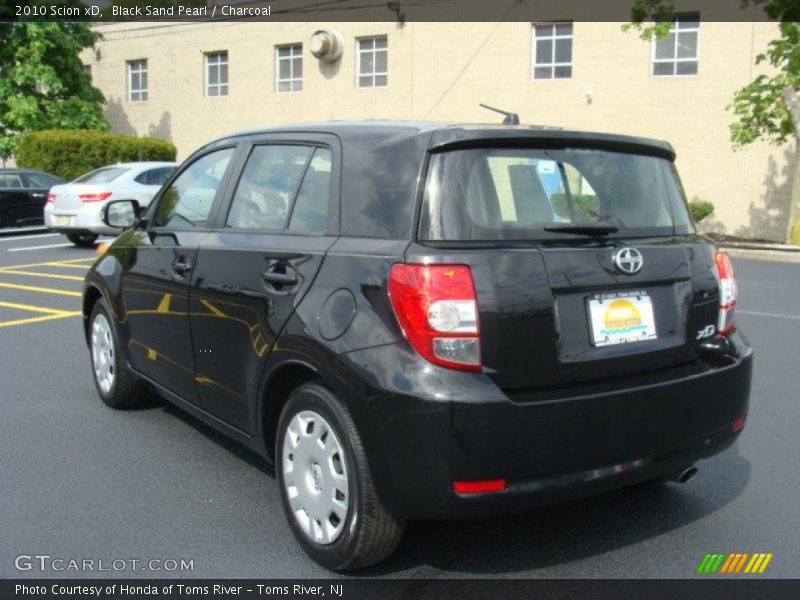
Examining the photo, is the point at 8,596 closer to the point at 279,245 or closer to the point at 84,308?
the point at 279,245

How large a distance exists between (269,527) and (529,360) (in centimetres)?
149

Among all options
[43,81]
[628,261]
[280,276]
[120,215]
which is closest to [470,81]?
[43,81]

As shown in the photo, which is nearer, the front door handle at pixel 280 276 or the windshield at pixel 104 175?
the front door handle at pixel 280 276

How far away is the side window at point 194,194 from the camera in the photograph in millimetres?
4426

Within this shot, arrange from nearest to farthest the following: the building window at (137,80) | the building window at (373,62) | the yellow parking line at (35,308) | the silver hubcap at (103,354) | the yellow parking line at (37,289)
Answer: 1. the silver hubcap at (103,354)
2. the yellow parking line at (35,308)
3. the yellow parking line at (37,289)
4. the building window at (373,62)
5. the building window at (137,80)

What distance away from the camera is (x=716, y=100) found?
68.5 feet

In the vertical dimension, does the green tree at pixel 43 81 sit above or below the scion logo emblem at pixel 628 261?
above

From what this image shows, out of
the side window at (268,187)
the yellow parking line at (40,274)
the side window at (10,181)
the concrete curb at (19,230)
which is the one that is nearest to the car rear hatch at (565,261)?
the side window at (268,187)

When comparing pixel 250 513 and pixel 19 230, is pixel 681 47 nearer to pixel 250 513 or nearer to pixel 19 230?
pixel 19 230

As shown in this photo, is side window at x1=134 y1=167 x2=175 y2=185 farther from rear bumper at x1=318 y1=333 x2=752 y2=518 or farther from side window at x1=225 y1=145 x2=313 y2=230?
rear bumper at x1=318 y1=333 x2=752 y2=518

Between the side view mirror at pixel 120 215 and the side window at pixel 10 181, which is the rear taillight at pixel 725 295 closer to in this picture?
the side view mirror at pixel 120 215

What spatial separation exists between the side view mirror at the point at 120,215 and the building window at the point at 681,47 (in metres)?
18.5

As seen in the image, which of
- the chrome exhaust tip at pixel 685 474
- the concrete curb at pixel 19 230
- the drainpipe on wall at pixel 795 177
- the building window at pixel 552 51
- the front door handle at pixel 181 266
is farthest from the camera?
the building window at pixel 552 51

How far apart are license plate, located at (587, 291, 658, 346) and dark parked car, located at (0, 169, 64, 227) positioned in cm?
1840
